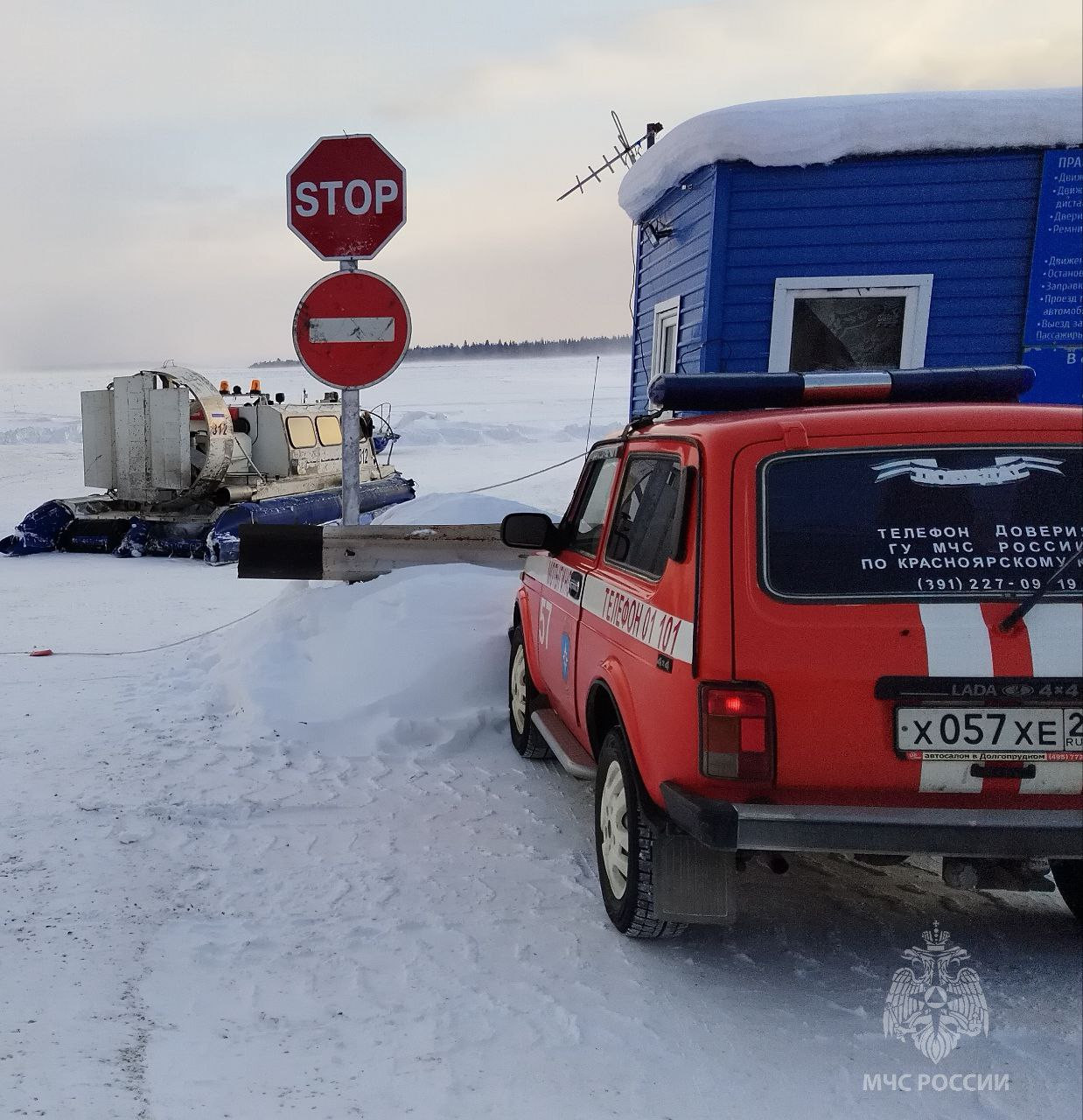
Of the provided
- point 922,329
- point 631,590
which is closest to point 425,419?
point 922,329

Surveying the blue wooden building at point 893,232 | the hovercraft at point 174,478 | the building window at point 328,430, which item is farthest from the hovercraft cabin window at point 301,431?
the blue wooden building at point 893,232

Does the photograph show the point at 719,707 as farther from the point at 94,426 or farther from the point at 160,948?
the point at 94,426

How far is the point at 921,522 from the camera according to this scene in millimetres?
2926

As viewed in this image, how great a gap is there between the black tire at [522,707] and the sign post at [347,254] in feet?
6.04

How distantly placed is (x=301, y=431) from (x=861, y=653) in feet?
49.2

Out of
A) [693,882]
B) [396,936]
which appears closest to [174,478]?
[396,936]

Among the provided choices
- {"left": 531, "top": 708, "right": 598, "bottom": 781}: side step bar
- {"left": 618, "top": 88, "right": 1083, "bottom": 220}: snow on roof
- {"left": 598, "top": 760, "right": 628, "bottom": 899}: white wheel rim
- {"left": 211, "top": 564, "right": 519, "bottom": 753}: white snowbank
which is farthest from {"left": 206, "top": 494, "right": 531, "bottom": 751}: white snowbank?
{"left": 618, "top": 88, "right": 1083, "bottom": 220}: snow on roof

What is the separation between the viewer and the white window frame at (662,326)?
32.3 feet

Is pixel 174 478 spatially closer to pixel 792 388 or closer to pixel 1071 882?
pixel 792 388

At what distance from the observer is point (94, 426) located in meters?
14.9

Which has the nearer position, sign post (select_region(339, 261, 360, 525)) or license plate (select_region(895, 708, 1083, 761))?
license plate (select_region(895, 708, 1083, 761))

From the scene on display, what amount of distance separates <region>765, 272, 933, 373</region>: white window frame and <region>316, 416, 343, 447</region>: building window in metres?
10.2

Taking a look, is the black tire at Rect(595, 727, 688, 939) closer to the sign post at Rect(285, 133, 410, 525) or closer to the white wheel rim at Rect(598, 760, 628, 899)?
the white wheel rim at Rect(598, 760, 628, 899)

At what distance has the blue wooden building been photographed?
814 centimetres
